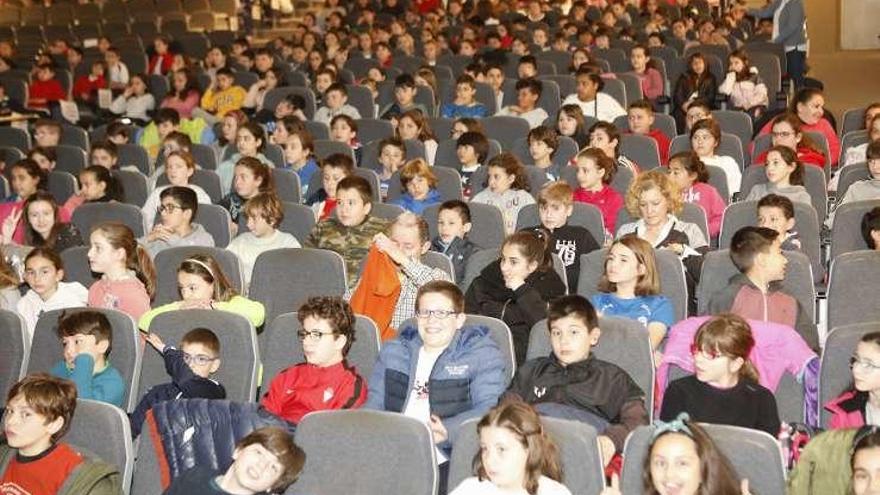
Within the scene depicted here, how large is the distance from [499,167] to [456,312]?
248 centimetres

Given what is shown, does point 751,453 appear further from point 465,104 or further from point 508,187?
point 465,104

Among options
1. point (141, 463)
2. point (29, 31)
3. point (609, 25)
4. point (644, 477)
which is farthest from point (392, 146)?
point (29, 31)

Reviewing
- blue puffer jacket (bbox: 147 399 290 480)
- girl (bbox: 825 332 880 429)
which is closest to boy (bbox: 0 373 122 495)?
blue puffer jacket (bbox: 147 399 290 480)

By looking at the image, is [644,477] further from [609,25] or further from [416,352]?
[609,25]

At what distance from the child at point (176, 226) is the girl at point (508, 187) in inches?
54.0

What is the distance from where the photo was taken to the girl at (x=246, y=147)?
8.38m

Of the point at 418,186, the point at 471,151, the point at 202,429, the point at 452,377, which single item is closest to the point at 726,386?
the point at 452,377

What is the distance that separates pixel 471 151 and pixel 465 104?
2220 millimetres

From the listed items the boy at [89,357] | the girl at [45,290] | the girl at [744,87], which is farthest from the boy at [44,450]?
the girl at [744,87]

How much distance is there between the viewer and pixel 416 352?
4.56 meters

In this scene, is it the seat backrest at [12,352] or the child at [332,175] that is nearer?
the seat backrest at [12,352]

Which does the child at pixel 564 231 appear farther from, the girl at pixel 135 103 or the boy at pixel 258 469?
the girl at pixel 135 103

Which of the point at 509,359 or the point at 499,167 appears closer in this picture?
the point at 509,359

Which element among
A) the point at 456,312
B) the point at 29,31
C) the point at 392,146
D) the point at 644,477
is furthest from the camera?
the point at 29,31
